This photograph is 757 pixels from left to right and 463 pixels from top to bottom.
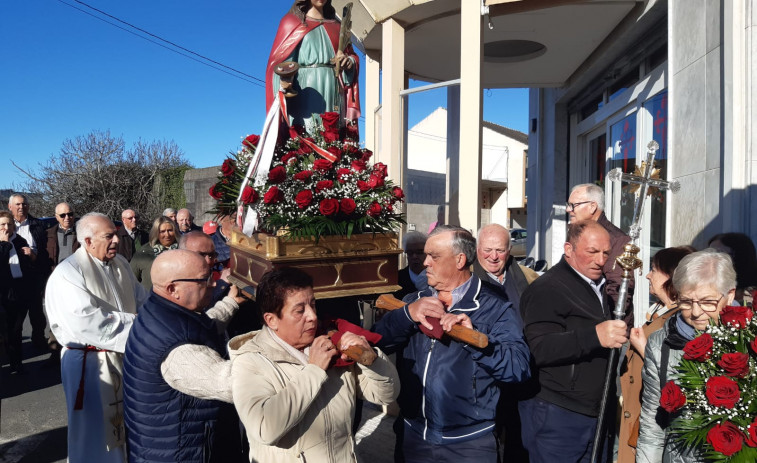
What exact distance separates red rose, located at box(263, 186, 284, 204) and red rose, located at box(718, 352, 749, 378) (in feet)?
7.90

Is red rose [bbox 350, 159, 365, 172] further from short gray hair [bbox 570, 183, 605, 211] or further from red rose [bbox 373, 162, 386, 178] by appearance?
short gray hair [bbox 570, 183, 605, 211]

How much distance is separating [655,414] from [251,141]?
10.1ft

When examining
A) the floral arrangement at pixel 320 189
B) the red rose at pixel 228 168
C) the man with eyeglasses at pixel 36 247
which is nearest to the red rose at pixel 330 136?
the floral arrangement at pixel 320 189

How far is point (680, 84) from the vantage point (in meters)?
4.62

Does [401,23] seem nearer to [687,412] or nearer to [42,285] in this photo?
[687,412]

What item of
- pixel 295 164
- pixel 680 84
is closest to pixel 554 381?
pixel 295 164

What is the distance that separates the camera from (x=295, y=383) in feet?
6.67

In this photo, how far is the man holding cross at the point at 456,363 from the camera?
2.46m

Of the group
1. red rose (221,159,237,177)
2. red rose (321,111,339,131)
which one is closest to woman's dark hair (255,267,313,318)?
red rose (321,111,339,131)

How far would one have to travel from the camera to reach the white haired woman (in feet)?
7.50

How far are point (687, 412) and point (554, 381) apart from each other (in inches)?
34.2

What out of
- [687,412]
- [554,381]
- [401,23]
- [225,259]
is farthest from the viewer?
[401,23]

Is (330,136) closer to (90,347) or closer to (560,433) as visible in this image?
(90,347)

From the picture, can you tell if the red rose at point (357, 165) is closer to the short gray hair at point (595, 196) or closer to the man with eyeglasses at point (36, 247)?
the short gray hair at point (595, 196)
